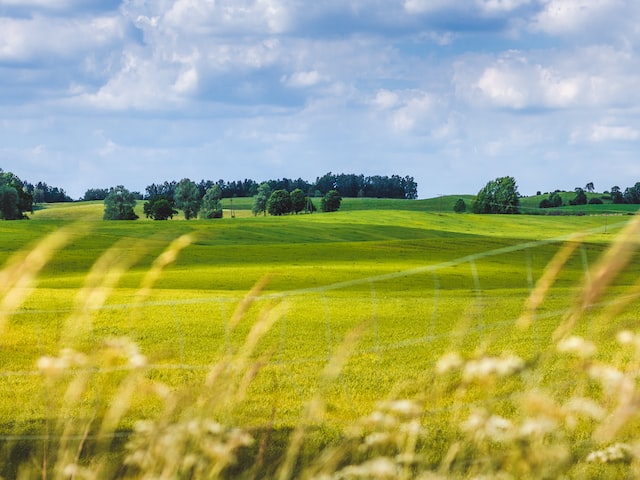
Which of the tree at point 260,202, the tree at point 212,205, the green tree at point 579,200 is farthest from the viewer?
the green tree at point 579,200

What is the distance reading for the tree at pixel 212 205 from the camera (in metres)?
154

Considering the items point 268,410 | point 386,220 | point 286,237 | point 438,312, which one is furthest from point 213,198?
point 268,410

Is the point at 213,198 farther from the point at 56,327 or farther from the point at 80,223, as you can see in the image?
the point at 80,223

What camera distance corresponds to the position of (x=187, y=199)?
15212 centimetres

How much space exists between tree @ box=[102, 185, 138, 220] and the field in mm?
87315

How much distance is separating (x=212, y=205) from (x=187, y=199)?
6107 millimetres

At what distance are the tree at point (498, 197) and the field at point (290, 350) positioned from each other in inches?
4341

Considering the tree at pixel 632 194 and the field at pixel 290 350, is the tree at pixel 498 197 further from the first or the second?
the field at pixel 290 350

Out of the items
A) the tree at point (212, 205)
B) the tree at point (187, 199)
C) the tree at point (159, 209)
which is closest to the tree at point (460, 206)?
the tree at point (212, 205)

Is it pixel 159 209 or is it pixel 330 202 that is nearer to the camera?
pixel 159 209

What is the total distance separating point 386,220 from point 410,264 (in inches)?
2602

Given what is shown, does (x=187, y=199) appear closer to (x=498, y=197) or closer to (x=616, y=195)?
(x=498, y=197)

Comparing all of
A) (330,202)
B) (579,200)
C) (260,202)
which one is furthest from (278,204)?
(579,200)

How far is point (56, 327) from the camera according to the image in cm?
2083
